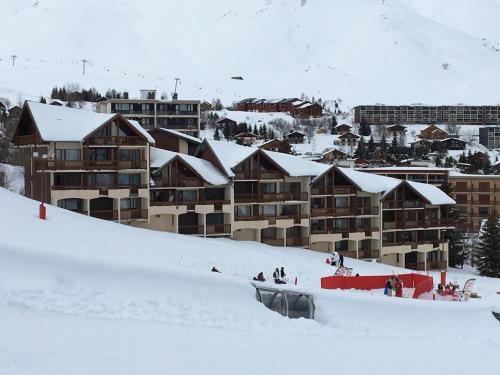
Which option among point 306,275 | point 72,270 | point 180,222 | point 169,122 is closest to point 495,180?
point 169,122

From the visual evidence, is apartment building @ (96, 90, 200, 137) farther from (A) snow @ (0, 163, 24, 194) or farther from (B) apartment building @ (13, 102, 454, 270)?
(B) apartment building @ (13, 102, 454, 270)

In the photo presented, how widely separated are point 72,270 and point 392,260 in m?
30.4

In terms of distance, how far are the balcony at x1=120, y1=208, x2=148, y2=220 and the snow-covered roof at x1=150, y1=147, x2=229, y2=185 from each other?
2834 mm

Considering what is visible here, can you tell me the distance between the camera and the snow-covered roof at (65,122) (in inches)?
1592

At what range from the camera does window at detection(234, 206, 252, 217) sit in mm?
45281

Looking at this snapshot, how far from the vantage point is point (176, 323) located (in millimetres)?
21109

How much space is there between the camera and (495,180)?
8338 centimetres

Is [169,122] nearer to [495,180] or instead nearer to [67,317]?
[495,180]

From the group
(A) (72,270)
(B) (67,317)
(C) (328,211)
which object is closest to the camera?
(B) (67,317)

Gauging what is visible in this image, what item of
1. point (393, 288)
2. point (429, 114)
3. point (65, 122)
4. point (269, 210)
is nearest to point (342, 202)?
point (269, 210)

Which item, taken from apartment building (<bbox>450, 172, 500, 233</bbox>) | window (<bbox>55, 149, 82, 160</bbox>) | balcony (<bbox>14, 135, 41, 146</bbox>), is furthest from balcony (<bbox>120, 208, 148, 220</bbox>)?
apartment building (<bbox>450, 172, 500, 233</bbox>)

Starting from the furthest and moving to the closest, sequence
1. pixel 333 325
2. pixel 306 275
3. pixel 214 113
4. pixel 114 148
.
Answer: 1. pixel 214 113
2. pixel 114 148
3. pixel 306 275
4. pixel 333 325

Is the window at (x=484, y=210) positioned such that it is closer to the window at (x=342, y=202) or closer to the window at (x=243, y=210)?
the window at (x=342, y=202)

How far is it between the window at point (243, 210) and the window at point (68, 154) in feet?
31.9
